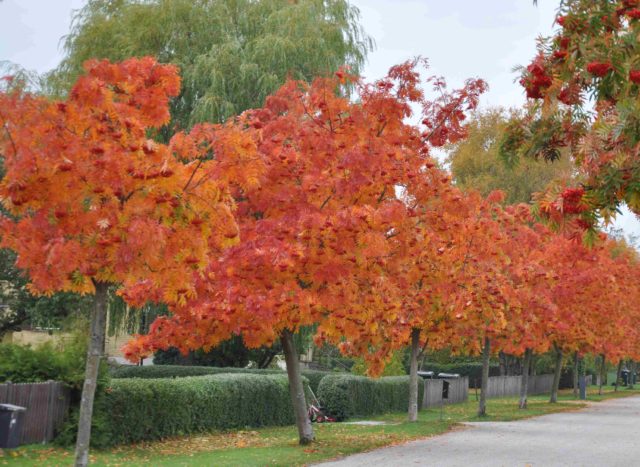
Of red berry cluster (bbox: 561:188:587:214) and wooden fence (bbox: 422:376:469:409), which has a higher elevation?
red berry cluster (bbox: 561:188:587:214)

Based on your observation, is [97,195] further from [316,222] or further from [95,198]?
[316,222]

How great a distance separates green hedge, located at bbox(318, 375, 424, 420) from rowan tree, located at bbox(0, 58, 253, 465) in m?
16.0

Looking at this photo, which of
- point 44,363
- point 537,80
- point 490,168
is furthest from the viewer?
point 490,168

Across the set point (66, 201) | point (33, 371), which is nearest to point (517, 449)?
point (33, 371)

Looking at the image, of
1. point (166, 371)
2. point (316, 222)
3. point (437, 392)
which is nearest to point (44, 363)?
point (316, 222)

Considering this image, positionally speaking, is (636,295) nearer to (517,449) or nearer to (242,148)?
(517,449)

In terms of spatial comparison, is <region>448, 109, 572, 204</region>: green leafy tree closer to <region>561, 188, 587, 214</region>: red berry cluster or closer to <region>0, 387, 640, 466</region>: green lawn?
<region>0, 387, 640, 466</region>: green lawn

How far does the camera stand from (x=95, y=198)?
9359 millimetres

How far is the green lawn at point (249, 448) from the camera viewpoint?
1343 cm

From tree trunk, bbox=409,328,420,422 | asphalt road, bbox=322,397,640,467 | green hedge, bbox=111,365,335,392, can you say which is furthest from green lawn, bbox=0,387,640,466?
green hedge, bbox=111,365,335,392

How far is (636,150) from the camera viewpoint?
8.60 metres

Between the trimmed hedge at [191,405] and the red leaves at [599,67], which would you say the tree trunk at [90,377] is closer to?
the trimmed hedge at [191,405]

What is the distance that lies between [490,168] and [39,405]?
36918 millimetres

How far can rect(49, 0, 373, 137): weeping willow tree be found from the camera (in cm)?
2417
